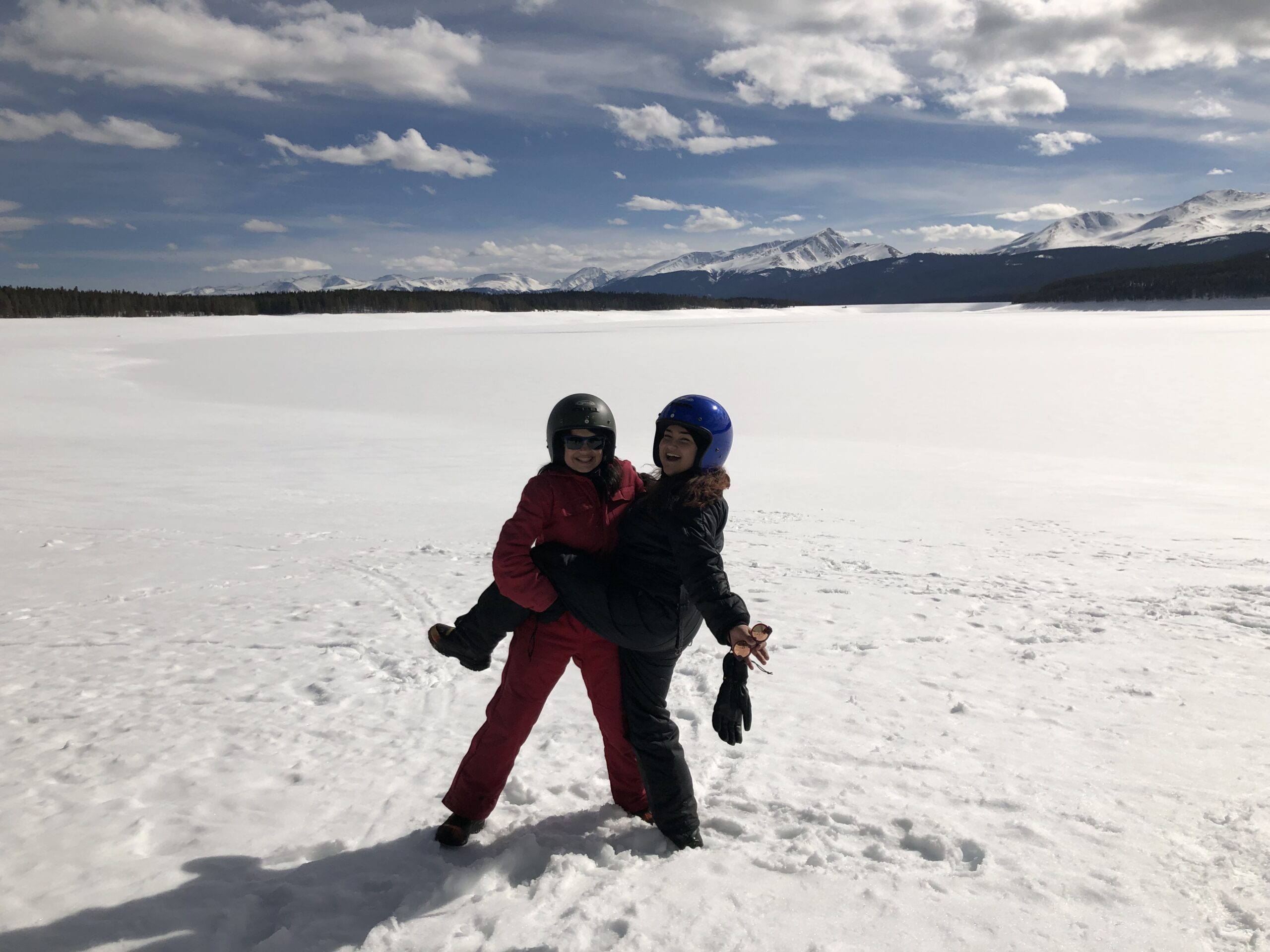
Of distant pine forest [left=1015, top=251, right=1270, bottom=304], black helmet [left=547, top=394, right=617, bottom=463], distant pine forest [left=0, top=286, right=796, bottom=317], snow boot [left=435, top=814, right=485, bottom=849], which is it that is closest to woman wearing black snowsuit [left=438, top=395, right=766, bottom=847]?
black helmet [left=547, top=394, right=617, bottom=463]

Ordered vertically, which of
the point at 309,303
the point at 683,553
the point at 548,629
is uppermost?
the point at 309,303

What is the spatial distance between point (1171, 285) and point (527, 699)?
12374cm

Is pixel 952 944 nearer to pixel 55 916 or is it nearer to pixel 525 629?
pixel 525 629

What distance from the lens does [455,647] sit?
126 inches

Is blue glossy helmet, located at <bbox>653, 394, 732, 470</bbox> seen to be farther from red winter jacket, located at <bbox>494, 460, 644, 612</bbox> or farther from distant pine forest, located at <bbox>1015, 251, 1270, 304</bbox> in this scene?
distant pine forest, located at <bbox>1015, 251, 1270, 304</bbox>

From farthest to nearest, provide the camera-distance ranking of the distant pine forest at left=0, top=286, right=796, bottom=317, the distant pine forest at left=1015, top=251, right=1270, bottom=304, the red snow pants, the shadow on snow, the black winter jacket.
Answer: the distant pine forest at left=1015, top=251, right=1270, bottom=304, the distant pine forest at left=0, top=286, right=796, bottom=317, the red snow pants, the black winter jacket, the shadow on snow

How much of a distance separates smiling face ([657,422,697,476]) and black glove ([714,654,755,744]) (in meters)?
0.77

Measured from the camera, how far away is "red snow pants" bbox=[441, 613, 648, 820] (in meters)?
3.09

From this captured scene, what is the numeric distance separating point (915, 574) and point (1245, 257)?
15495 centimetres

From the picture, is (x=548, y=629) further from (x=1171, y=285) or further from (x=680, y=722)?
(x=1171, y=285)

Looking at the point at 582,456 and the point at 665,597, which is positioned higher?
the point at 582,456

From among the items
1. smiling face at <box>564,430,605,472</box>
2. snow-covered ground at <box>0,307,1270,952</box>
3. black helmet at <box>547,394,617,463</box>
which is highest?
black helmet at <box>547,394,617,463</box>

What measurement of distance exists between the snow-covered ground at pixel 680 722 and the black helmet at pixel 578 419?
1.71 m

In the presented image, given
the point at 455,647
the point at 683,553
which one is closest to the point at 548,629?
the point at 455,647
